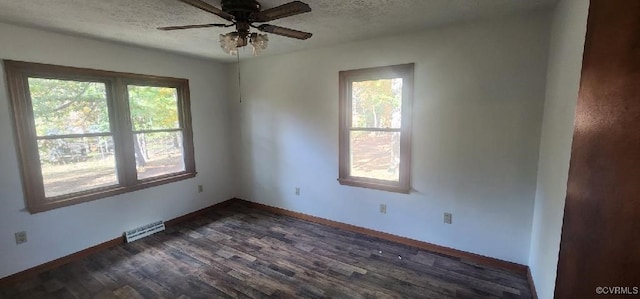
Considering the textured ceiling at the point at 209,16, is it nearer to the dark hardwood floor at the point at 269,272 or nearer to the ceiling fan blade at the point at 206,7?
the ceiling fan blade at the point at 206,7

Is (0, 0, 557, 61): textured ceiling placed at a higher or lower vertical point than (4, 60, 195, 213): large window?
higher

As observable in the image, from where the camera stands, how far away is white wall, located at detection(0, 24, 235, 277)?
2449 millimetres

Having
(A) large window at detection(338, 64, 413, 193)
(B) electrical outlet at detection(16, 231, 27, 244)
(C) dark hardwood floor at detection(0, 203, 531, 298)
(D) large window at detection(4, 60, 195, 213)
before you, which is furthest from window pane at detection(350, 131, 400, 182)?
(B) electrical outlet at detection(16, 231, 27, 244)

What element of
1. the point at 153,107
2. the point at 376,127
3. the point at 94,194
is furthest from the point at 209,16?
the point at 94,194

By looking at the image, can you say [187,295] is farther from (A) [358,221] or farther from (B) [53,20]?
(B) [53,20]

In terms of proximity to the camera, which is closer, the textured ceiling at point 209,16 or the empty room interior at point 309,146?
the textured ceiling at point 209,16

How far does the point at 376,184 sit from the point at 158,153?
9.73 ft

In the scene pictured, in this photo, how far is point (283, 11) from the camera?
167 centimetres

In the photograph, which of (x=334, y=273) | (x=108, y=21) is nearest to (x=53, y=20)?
(x=108, y=21)

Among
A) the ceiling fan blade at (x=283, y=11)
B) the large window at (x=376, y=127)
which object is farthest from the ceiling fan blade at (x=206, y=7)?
the large window at (x=376, y=127)

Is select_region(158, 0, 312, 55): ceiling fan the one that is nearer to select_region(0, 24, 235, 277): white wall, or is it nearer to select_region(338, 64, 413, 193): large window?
select_region(338, 64, 413, 193): large window

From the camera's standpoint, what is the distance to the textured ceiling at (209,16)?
2.03 m

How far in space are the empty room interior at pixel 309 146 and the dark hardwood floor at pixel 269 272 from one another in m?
0.02

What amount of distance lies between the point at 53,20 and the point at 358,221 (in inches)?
144
